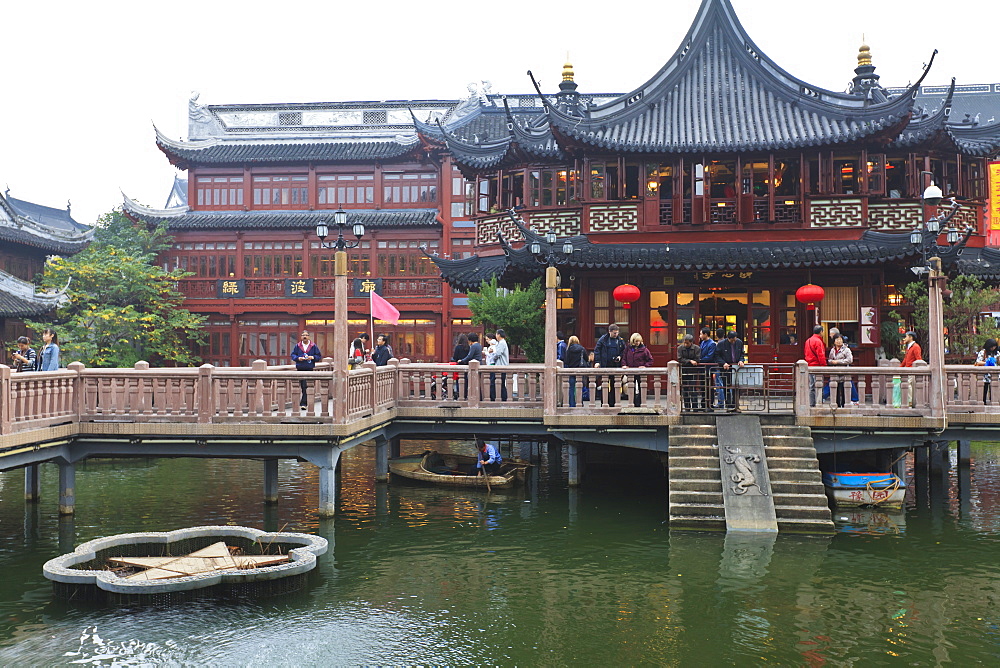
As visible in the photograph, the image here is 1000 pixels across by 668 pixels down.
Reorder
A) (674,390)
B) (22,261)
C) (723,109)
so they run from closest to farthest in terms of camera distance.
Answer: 1. (674,390)
2. (723,109)
3. (22,261)

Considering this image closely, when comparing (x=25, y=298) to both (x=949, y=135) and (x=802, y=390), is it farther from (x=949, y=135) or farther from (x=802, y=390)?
(x=949, y=135)

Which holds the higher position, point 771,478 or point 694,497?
point 771,478

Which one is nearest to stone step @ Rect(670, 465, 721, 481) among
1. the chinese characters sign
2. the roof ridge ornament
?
the chinese characters sign

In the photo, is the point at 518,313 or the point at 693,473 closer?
the point at 693,473

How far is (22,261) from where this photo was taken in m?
36.9

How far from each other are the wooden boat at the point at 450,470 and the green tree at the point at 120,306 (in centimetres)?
1729

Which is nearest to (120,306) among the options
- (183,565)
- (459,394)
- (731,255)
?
(459,394)

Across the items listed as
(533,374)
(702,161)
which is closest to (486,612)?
(533,374)

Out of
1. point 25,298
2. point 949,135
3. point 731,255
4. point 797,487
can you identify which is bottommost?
point 797,487

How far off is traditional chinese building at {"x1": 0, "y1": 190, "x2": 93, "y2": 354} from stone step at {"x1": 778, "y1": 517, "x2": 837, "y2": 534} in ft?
95.0

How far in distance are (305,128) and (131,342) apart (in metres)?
13.0

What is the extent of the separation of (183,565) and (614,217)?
14.8 metres

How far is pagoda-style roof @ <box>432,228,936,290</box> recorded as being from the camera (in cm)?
2066

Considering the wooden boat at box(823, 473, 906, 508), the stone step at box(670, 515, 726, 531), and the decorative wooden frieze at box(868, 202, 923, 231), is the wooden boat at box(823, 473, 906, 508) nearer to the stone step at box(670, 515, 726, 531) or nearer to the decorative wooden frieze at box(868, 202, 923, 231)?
the stone step at box(670, 515, 726, 531)
